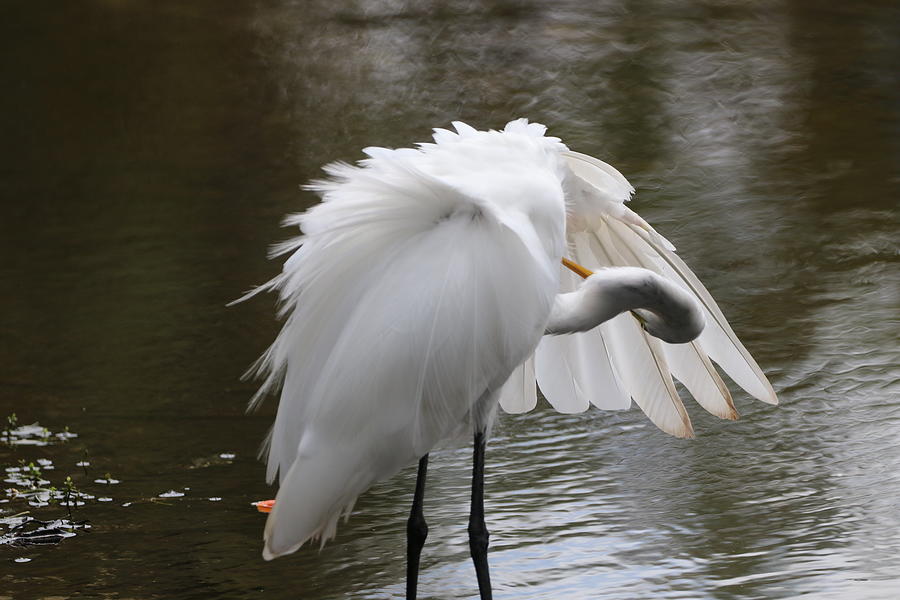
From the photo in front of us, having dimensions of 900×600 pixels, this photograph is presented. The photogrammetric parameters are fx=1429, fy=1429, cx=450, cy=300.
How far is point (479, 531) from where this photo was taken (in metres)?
3.46

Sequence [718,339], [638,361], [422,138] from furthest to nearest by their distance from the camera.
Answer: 1. [422,138]
2. [638,361]
3. [718,339]

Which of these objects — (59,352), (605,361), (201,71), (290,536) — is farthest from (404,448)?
(201,71)

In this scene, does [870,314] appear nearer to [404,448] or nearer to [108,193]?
[404,448]

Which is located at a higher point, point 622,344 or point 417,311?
point 622,344

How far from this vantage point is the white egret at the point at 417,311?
10.3 ft

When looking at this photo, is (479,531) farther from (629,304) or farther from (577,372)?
(577,372)

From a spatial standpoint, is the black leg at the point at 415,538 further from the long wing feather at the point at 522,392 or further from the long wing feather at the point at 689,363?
the long wing feather at the point at 689,363

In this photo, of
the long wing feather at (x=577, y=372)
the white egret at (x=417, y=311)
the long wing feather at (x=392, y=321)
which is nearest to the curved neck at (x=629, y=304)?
the white egret at (x=417, y=311)

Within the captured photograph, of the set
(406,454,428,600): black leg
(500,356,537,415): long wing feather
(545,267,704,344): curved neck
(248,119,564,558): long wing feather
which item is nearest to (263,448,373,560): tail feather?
(248,119,564,558): long wing feather

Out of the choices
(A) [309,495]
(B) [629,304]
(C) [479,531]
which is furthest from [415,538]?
(B) [629,304]

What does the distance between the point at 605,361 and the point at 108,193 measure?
15.3 feet

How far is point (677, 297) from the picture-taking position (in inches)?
131

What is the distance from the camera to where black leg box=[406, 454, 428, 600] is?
11.1 feet

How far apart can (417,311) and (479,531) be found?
639 millimetres
